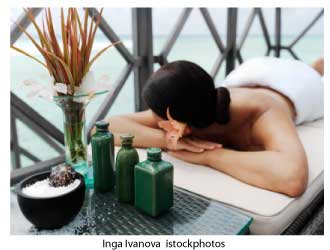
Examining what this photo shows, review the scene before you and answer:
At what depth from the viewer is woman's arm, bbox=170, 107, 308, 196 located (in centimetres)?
104

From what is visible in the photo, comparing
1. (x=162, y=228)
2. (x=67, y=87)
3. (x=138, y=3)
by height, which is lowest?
(x=162, y=228)

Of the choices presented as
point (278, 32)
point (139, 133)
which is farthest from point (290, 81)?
point (278, 32)

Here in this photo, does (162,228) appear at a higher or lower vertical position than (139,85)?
lower

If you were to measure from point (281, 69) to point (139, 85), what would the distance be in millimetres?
1125

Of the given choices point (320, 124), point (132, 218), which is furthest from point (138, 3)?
point (132, 218)

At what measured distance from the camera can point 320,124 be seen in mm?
1868

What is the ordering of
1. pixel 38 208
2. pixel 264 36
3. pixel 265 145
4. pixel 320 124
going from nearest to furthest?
1. pixel 38 208
2. pixel 265 145
3. pixel 320 124
4. pixel 264 36

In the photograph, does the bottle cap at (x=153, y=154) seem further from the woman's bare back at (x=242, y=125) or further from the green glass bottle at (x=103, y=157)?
the woman's bare back at (x=242, y=125)

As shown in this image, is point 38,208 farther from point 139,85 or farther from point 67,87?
point 139,85

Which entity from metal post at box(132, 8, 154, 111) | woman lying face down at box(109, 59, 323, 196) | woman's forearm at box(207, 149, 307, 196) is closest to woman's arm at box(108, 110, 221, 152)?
woman lying face down at box(109, 59, 323, 196)

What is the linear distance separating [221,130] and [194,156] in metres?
0.20

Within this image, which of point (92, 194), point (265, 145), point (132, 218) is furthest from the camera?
point (265, 145)

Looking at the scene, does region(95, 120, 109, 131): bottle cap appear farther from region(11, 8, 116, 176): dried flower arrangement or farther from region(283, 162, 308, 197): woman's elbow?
region(283, 162, 308, 197): woman's elbow

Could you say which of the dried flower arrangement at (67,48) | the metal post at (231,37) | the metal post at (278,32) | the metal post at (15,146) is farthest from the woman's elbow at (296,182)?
the metal post at (278,32)
